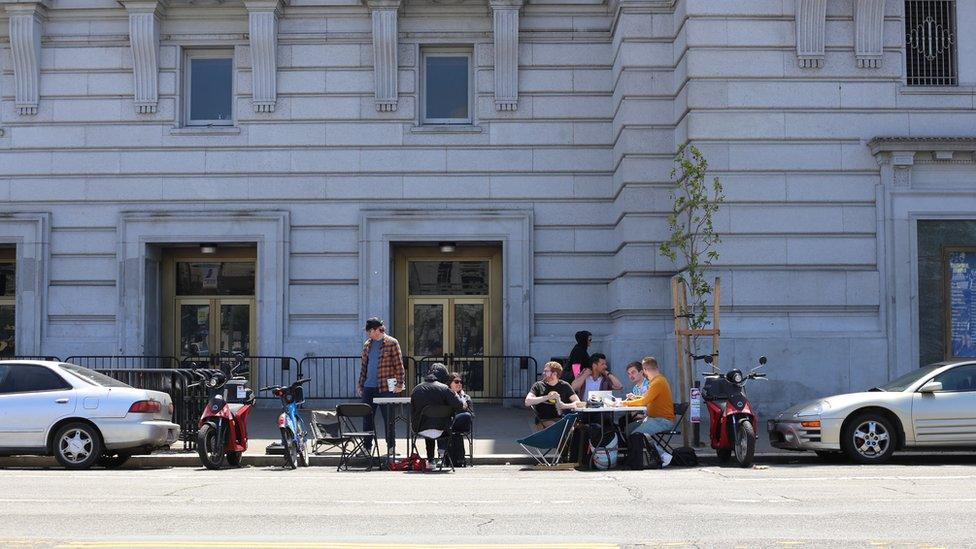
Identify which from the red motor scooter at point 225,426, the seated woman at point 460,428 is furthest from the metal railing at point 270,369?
the seated woman at point 460,428

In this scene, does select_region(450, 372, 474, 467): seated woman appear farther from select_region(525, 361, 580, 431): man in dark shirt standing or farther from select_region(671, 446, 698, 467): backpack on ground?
select_region(671, 446, 698, 467): backpack on ground

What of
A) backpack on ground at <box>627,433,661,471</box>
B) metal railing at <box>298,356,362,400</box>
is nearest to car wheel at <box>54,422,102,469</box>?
backpack on ground at <box>627,433,661,471</box>

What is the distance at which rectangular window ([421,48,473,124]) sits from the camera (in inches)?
987

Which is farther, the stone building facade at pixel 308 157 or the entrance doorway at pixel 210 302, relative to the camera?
the entrance doorway at pixel 210 302

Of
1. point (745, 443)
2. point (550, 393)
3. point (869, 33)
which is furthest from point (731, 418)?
point (869, 33)

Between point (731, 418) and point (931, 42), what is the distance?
9620mm

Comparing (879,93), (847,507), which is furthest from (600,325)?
(847,507)

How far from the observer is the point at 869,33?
21953 mm

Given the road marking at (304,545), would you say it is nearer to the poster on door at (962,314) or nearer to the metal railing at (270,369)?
the poster on door at (962,314)

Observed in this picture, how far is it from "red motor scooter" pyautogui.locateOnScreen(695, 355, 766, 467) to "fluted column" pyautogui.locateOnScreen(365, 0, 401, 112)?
→ 1034 centimetres

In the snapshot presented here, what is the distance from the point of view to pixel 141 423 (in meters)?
16.2

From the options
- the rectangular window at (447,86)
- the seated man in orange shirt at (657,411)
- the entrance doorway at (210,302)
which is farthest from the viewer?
the entrance doorway at (210,302)

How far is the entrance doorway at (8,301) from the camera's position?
25.3 meters

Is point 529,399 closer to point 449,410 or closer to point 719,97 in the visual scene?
point 449,410
